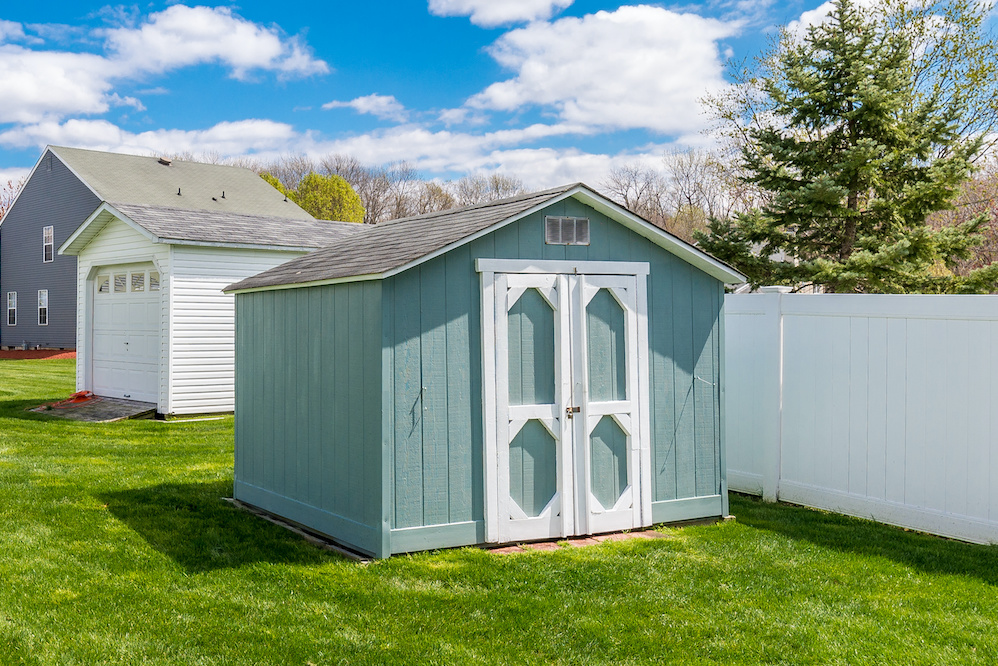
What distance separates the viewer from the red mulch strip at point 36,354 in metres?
27.2

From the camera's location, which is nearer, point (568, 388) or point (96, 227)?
point (568, 388)

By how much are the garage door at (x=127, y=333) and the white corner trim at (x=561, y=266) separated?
31.7 ft

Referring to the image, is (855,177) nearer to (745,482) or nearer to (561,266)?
(745,482)

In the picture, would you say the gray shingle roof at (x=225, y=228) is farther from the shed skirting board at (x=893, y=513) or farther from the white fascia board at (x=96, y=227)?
the shed skirting board at (x=893, y=513)

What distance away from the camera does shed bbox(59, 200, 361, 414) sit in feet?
45.6


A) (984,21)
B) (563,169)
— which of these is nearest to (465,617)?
(984,21)

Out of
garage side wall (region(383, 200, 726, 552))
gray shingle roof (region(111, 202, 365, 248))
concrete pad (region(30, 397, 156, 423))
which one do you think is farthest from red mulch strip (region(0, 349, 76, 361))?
garage side wall (region(383, 200, 726, 552))

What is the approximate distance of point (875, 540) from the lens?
20.6ft

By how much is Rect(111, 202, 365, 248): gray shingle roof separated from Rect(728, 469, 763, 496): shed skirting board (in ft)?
22.7

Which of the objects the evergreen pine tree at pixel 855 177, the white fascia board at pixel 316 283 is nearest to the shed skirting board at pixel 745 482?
the white fascia board at pixel 316 283

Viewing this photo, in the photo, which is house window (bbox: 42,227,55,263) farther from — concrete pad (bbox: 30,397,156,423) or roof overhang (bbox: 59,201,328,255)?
concrete pad (bbox: 30,397,156,423)

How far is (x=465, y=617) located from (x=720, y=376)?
3.36 m

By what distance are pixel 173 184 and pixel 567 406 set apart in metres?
23.2

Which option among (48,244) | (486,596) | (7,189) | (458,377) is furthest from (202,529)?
(7,189)
